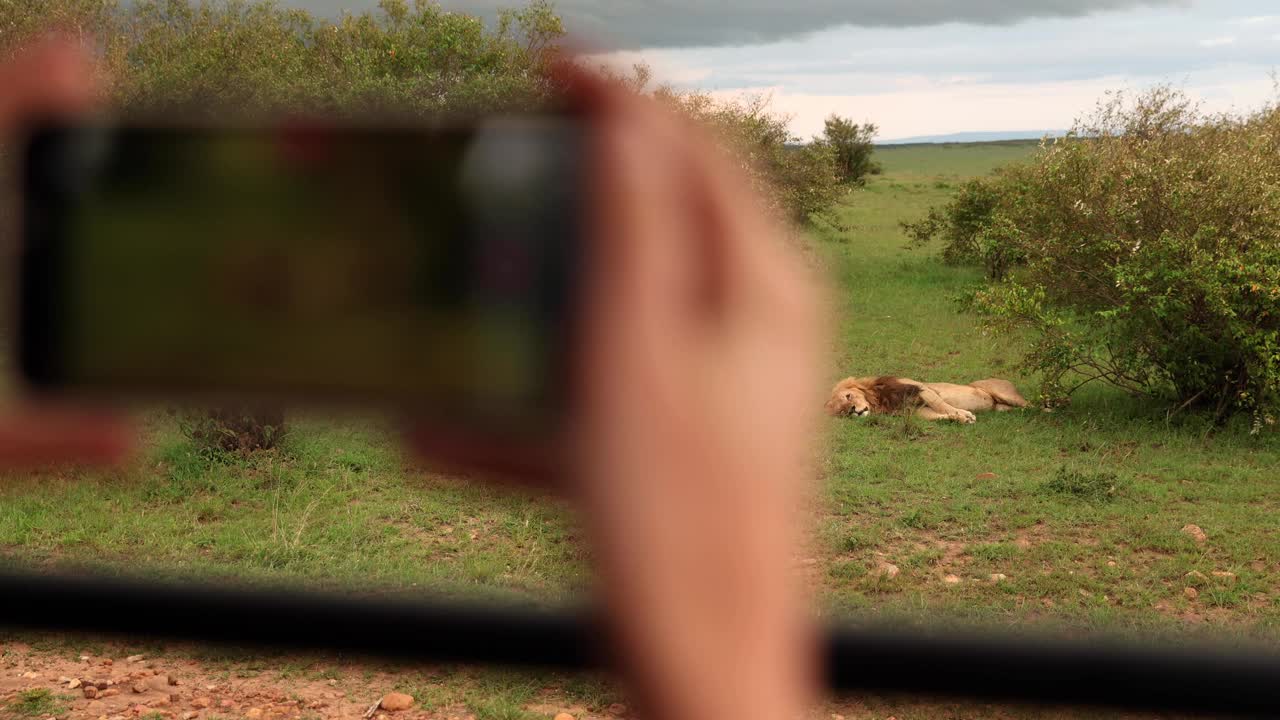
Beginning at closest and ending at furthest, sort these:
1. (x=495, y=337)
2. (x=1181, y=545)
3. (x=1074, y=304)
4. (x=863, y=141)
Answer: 1. (x=495, y=337)
2. (x=1181, y=545)
3. (x=1074, y=304)
4. (x=863, y=141)

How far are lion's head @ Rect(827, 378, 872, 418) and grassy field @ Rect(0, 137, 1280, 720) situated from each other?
141mm

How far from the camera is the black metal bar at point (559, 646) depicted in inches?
26.6

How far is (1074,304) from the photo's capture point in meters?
6.88

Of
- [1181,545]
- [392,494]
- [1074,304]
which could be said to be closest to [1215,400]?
[1074,304]


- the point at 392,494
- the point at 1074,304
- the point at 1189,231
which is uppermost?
the point at 1189,231

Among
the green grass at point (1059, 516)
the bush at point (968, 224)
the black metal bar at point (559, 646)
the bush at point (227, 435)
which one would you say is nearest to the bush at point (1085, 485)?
the green grass at point (1059, 516)

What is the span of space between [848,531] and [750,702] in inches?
186

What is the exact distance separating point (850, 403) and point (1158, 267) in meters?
1.88

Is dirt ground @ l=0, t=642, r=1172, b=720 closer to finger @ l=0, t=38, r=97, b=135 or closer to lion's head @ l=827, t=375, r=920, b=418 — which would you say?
finger @ l=0, t=38, r=97, b=135

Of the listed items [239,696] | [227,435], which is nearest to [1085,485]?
[239,696]

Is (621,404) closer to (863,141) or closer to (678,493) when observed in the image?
(678,493)

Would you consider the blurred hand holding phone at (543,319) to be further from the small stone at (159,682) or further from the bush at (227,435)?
the bush at (227,435)

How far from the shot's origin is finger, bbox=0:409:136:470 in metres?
0.20

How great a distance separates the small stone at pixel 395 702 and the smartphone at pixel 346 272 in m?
3.33
